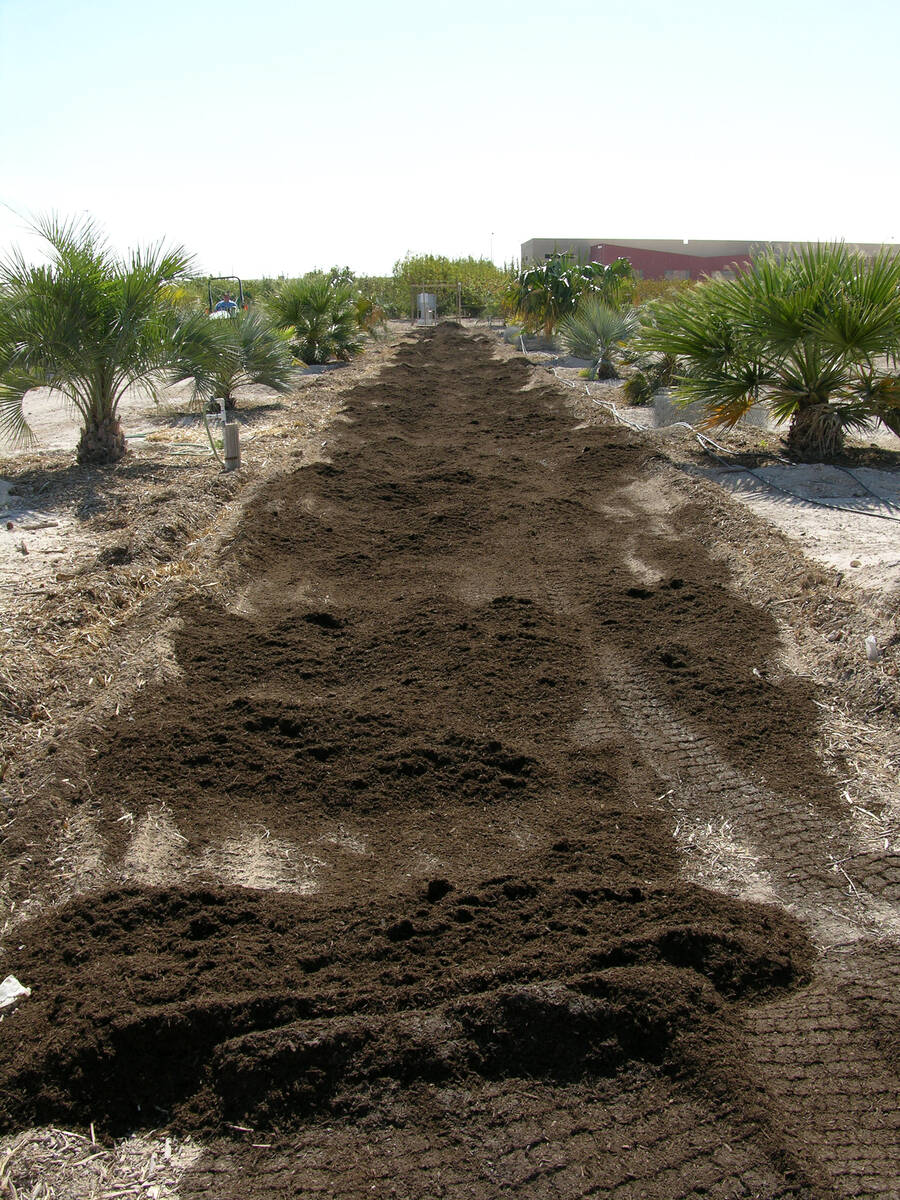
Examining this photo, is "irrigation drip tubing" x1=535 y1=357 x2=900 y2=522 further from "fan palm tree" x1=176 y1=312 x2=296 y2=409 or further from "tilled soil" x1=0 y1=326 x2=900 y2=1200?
"fan palm tree" x1=176 y1=312 x2=296 y2=409

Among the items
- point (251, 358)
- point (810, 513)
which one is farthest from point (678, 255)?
point (810, 513)

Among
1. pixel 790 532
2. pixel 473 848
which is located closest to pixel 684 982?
pixel 473 848

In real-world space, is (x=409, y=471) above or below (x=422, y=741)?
above

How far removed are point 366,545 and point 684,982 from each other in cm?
494

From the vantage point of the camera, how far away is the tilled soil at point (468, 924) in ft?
7.36

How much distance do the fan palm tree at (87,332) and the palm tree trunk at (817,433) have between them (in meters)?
6.80

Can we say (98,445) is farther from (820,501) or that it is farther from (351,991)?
(351,991)

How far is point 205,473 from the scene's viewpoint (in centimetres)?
892

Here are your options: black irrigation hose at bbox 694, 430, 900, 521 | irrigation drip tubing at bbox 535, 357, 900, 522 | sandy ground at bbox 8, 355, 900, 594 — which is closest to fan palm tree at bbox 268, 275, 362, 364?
sandy ground at bbox 8, 355, 900, 594

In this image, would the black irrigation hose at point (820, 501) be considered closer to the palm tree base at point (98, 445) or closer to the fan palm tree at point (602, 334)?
the palm tree base at point (98, 445)

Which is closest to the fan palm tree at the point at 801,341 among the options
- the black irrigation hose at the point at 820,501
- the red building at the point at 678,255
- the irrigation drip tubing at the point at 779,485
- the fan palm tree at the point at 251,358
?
the irrigation drip tubing at the point at 779,485

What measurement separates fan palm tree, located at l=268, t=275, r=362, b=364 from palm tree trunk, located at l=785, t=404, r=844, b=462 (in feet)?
38.4

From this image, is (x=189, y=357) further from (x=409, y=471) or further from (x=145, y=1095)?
(x=145, y=1095)

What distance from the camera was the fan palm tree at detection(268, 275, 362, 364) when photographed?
1813 cm
